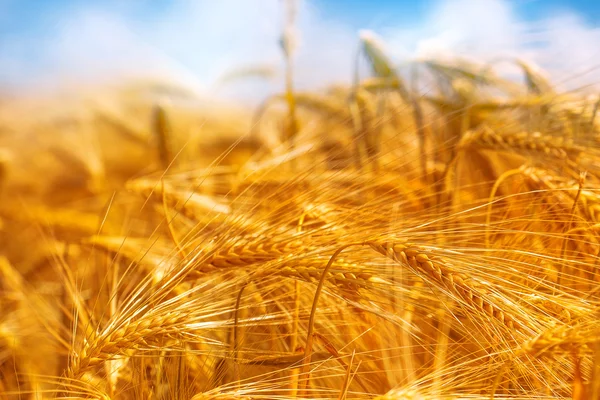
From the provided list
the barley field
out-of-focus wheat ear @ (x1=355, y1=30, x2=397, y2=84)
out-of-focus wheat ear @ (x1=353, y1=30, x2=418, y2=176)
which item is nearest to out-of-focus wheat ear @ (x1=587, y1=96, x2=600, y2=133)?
the barley field

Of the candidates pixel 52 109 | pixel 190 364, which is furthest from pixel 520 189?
pixel 52 109

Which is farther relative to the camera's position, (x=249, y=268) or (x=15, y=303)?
(x=15, y=303)

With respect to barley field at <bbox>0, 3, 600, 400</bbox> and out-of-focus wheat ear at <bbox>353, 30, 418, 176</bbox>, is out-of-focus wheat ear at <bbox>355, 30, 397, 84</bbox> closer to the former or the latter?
out-of-focus wheat ear at <bbox>353, 30, 418, 176</bbox>

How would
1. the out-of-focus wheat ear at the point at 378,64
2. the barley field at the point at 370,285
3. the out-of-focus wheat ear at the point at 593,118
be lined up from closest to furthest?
the barley field at the point at 370,285
the out-of-focus wheat ear at the point at 593,118
the out-of-focus wheat ear at the point at 378,64

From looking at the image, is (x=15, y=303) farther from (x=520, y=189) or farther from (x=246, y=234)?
(x=520, y=189)

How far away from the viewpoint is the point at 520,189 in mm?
806

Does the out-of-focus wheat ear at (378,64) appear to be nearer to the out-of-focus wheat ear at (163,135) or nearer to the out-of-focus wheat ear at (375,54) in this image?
the out-of-focus wheat ear at (375,54)

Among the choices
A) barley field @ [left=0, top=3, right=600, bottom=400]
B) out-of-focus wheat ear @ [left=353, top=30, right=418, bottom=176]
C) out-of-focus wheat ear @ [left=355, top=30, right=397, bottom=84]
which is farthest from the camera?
out-of-focus wheat ear @ [left=355, top=30, right=397, bottom=84]

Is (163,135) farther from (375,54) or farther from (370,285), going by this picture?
(370,285)

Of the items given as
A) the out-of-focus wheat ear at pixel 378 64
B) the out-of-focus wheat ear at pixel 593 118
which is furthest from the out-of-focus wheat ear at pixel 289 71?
the out-of-focus wheat ear at pixel 593 118

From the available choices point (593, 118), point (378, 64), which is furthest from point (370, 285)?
point (378, 64)

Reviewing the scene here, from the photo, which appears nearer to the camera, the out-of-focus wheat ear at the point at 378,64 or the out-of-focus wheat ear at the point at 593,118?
the out-of-focus wheat ear at the point at 593,118

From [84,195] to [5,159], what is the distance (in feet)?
1.73

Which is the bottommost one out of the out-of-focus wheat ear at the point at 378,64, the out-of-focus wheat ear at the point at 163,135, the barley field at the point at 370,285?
the barley field at the point at 370,285
